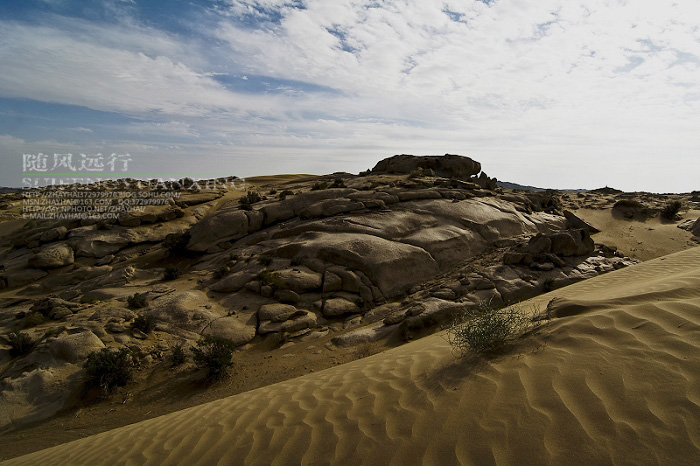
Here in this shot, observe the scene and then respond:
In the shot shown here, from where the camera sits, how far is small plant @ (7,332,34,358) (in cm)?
817

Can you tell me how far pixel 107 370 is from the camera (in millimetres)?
7648

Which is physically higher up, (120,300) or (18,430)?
(120,300)

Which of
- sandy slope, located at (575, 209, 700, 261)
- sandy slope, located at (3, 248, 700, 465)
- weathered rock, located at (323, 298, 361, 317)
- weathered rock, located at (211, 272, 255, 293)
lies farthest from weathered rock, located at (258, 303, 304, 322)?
sandy slope, located at (575, 209, 700, 261)

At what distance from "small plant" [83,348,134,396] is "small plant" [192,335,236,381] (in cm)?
147

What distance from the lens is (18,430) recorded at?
6648 millimetres

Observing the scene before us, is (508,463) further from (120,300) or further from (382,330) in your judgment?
(120,300)

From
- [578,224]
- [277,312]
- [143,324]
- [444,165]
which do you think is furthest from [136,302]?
[578,224]

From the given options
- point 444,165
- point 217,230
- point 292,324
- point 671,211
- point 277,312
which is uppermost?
point 444,165

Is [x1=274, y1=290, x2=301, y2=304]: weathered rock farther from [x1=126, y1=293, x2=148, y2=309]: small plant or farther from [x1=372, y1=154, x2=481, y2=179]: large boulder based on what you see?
[x1=372, y1=154, x2=481, y2=179]: large boulder

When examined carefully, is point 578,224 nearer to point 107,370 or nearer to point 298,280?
point 298,280

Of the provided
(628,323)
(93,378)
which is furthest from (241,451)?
Result: (93,378)

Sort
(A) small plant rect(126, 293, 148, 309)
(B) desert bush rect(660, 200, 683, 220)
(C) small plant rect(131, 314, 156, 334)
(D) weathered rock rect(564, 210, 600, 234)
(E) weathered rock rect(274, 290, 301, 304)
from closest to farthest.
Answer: (C) small plant rect(131, 314, 156, 334)
(A) small plant rect(126, 293, 148, 309)
(E) weathered rock rect(274, 290, 301, 304)
(D) weathered rock rect(564, 210, 600, 234)
(B) desert bush rect(660, 200, 683, 220)

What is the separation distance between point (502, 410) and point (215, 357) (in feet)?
22.7

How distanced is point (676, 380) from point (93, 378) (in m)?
9.66
